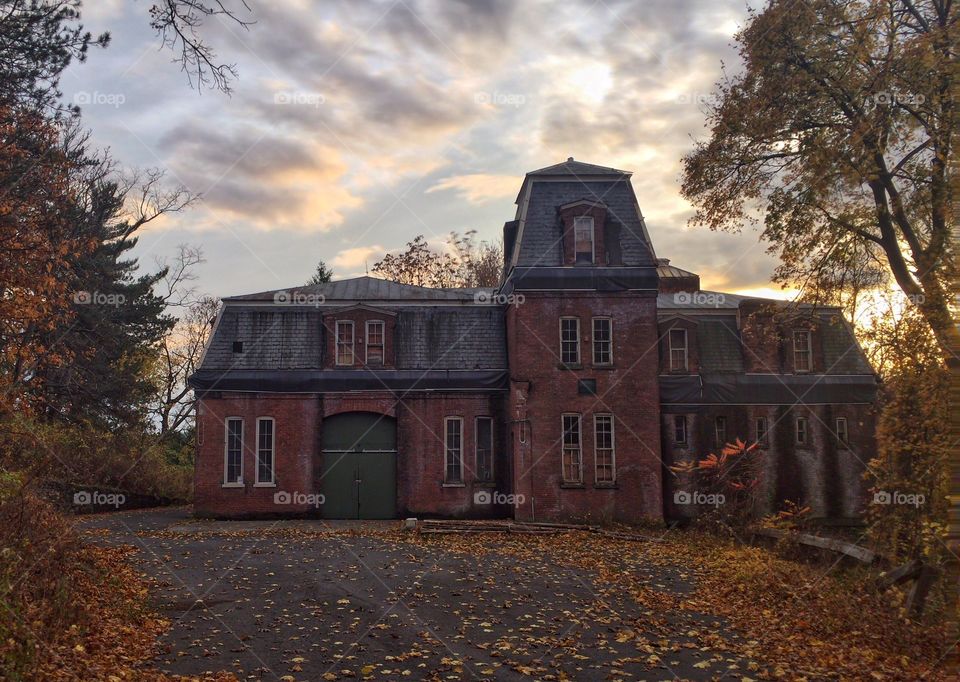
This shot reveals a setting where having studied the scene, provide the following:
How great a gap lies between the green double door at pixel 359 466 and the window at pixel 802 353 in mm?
14787

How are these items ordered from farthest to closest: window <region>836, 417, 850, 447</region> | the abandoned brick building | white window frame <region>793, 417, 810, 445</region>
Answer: window <region>836, 417, 850, 447</region> → white window frame <region>793, 417, 810, 445</region> → the abandoned brick building

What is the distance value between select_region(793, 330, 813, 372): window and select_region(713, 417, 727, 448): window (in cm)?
353

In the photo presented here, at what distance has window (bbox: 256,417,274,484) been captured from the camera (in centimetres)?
2619

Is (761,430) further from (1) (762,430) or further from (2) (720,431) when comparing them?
(2) (720,431)

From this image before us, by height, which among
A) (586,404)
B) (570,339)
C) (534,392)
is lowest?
(586,404)

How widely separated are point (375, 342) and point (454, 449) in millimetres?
4683

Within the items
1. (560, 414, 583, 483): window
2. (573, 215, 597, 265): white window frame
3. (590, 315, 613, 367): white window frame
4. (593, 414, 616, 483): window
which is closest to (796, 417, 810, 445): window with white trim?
(593, 414, 616, 483): window

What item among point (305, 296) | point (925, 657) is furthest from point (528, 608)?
point (305, 296)

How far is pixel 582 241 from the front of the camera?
2569 cm

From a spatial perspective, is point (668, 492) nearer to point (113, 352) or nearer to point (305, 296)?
point (305, 296)

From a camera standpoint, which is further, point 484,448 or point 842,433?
point 842,433

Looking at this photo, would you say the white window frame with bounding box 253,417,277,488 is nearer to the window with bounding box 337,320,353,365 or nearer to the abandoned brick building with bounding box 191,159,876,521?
the abandoned brick building with bounding box 191,159,876,521

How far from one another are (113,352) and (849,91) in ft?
99.9

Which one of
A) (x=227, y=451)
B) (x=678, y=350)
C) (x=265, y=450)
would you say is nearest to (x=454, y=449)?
(x=265, y=450)
